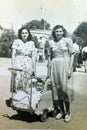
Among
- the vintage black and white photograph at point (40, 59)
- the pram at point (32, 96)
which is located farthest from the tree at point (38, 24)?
the pram at point (32, 96)

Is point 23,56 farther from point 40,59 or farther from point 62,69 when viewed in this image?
point 62,69

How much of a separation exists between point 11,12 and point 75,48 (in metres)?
0.45

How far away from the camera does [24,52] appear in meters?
4.51

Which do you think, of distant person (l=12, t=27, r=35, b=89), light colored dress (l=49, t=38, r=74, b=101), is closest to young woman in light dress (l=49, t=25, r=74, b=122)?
light colored dress (l=49, t=38, r=74, b=101)

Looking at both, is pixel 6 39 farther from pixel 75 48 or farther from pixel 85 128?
pixel 85 128

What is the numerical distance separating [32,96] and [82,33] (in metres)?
0.49

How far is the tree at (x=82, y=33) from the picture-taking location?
14.9 feet

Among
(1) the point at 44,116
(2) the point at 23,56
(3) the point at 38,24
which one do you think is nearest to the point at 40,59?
(2) the point at 23,56

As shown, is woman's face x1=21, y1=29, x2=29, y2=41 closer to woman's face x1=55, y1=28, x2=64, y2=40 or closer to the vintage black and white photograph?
the vintage black and white photograph

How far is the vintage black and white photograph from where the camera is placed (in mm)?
4508

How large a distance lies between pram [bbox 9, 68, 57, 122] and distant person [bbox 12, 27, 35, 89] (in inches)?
1.2

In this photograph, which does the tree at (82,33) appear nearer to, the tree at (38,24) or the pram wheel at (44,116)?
the tree at (38,24)

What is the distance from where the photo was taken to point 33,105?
4.53 meters

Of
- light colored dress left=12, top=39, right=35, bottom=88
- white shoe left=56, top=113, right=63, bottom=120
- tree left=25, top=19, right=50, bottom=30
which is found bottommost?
white shoe left=56, top=113, right=63, bottom=120
